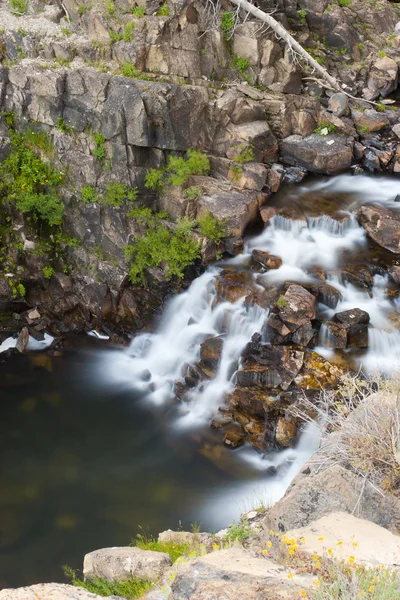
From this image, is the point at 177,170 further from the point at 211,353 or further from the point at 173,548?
the point at 173,548

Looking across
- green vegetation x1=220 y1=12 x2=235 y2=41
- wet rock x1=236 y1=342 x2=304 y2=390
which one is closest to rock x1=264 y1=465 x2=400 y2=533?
wet rock x1=236 y1=342 x2=304 y2=390

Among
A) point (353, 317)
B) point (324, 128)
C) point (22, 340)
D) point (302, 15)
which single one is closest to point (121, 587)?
point (353, 317)

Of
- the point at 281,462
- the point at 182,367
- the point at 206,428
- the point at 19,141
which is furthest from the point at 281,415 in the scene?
the point at 19,141

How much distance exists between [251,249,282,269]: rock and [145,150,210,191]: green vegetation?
2635mm

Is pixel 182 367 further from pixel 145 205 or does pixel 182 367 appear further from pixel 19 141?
pixel 19 141

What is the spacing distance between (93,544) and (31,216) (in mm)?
8497

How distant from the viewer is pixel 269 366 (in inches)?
418

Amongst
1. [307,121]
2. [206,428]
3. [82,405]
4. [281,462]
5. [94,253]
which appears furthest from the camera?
[307,121]

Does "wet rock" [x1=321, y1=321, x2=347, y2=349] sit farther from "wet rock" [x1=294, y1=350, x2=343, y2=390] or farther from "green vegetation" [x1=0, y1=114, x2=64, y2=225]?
"green vegetation" [x1=0, y1=114, x2=64, y2=225]

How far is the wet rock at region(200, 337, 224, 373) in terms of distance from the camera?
37.4ft

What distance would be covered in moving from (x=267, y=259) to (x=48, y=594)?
9.21m

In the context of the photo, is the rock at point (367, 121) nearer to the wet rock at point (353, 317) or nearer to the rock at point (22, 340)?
the wet rock at point (353, 317)

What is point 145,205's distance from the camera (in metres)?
13.2

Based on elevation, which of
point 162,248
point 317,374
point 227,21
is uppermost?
point 227,21
